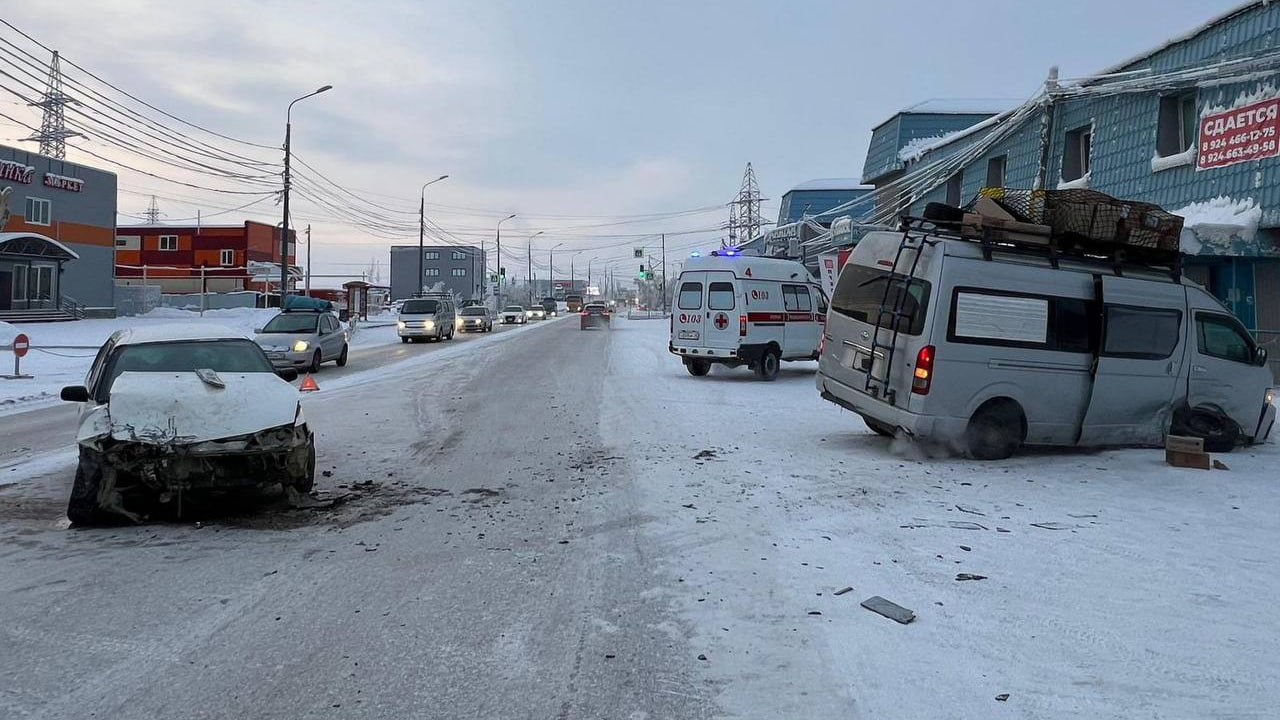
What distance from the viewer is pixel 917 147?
27.9 m

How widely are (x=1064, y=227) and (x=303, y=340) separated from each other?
1690 cm

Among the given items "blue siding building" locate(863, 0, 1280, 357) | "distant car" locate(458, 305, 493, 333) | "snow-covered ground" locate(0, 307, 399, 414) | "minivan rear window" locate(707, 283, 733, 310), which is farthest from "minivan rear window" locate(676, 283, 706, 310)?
"distant car" locate(458, 305, 493, 333)

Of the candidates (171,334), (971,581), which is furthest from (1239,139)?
(171,334)

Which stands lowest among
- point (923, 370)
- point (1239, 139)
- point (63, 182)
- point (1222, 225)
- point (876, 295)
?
point (923, 370)

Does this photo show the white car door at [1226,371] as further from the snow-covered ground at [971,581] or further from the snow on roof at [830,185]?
the snow on roof at [830,185]

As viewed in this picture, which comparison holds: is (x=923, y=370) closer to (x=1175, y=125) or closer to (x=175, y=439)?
(x=175, y=439)

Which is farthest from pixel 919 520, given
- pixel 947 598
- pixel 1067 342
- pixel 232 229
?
pixel 232 229

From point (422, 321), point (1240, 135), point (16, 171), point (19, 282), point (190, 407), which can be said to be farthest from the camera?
point (16, 171)

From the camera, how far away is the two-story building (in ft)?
128

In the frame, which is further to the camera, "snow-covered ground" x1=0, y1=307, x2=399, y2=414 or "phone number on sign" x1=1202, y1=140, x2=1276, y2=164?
"snow-covered ground" x1=0, y1=307, x2=399, y2=414

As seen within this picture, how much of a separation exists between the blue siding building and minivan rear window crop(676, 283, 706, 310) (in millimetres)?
7291

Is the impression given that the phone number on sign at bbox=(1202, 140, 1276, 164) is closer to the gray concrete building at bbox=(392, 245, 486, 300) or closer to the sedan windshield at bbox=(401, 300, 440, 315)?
the sedan windshield at bbox=(401, 300, 440, 315)

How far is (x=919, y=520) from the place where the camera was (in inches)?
268

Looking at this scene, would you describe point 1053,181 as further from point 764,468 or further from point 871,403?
point 764,468
